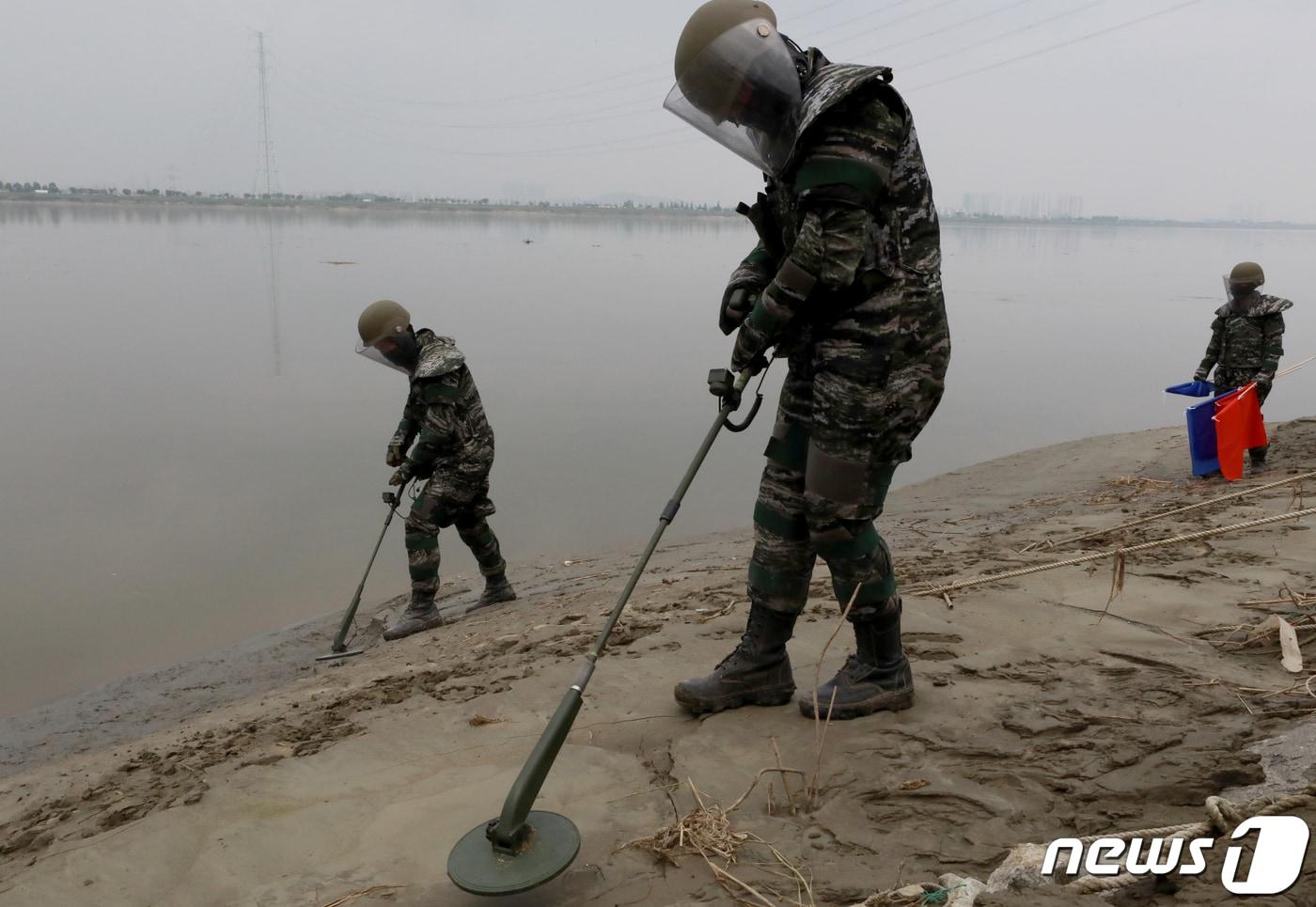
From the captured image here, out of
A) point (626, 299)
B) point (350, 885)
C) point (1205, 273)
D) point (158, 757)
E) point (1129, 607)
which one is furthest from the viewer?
point (1205, 273)

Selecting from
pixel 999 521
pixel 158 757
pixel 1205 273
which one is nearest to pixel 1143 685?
pixel 158 757

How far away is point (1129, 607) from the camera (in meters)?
4.09

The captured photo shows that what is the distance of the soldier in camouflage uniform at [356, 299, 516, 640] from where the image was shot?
229 inches

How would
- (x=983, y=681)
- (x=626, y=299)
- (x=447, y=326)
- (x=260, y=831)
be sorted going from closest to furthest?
(x=260, y=831) → (x=983, y=681) → (x=447, y=326) → (x=626, y=299)

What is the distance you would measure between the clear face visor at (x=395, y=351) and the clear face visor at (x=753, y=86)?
3365 mm

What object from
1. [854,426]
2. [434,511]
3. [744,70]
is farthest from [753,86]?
[434,511]

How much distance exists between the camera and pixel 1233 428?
7.76 m

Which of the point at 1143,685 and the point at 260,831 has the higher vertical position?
the point at 1143,685

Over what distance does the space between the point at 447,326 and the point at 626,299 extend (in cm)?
703

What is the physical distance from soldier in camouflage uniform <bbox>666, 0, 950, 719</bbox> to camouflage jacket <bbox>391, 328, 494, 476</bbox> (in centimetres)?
312

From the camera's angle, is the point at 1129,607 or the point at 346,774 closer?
the point at 346,774

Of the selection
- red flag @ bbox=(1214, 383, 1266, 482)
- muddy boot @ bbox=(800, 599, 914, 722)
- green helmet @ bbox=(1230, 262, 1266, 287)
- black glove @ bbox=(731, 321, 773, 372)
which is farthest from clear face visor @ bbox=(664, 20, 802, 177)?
green helmet @ bbox=(1230, 262, 1266, 287)

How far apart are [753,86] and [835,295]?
638 millimetres

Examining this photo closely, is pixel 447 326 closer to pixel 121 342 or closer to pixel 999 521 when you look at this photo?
pixel 121 342
